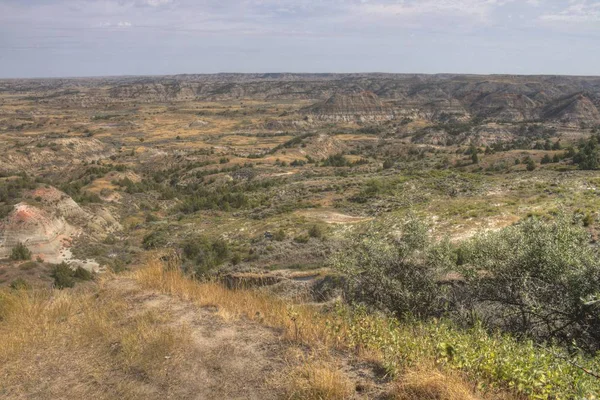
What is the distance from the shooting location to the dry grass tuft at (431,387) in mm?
3978

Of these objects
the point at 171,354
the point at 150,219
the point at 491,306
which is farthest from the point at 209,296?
the point at 150,219

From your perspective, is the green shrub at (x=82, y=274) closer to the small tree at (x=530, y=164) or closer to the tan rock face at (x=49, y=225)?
the tan rock face at (x=49, y=225)

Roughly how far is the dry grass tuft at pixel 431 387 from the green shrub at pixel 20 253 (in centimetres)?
2634

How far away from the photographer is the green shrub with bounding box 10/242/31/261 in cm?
2405

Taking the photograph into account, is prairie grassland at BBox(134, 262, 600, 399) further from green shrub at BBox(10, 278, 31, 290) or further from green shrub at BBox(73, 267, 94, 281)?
green shrub at BBox(73, 267, 94, 281)

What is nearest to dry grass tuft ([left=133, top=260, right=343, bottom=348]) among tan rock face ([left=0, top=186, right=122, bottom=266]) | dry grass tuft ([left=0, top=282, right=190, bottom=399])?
dry grass tuft ([left=0, top=282, right=190, bottom=399])

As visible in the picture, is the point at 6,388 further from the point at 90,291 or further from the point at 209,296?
the point at 90,291

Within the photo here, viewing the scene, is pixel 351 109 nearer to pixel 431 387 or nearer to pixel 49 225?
pixel 49 225

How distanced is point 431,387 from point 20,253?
2684cm

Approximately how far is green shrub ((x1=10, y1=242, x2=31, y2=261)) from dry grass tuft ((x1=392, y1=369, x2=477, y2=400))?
26342 mm

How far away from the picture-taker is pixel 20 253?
24250mm

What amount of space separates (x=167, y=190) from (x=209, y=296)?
4408 centimetres

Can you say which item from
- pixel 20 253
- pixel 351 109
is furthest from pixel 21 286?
pixel 351 109

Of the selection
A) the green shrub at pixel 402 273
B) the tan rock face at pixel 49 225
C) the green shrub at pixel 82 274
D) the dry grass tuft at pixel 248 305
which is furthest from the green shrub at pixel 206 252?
the green shrub at pixel 402 273
